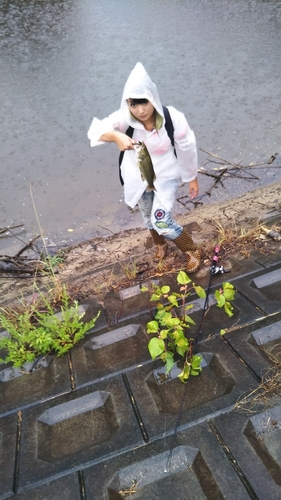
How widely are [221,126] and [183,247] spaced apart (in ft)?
10.3

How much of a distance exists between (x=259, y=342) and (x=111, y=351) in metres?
0.89

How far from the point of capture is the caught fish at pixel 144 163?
251 cm

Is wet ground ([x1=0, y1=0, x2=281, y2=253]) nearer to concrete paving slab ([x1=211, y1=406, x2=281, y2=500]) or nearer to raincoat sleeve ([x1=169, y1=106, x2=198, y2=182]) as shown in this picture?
raincoat sleeve ([x1=169, y1=106, x2=198, y2=182])

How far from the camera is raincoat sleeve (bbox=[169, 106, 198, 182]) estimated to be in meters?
2.71

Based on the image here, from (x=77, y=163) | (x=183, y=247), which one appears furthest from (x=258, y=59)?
(x=183, y=247)

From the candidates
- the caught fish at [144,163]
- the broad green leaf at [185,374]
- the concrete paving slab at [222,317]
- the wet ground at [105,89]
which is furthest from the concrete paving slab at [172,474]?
the wet ground at [105,89]

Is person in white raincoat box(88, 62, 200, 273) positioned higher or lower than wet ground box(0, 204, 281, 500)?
higher

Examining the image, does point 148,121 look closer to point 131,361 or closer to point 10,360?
point 131,361

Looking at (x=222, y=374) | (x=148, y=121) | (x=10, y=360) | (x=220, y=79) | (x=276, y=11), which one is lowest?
(x=222, y=374)

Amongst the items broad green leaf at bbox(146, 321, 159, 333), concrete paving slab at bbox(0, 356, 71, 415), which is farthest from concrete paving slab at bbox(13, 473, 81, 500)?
broad green leaf at bbox(146, 321, 159, 333)

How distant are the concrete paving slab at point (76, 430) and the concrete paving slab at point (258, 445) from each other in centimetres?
44

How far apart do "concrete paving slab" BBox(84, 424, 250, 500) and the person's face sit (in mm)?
1867

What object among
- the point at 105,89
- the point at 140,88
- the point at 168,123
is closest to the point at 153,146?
the point at 168,123

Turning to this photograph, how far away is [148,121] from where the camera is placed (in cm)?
266
